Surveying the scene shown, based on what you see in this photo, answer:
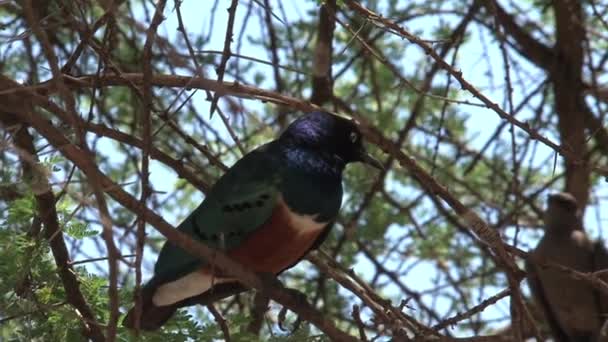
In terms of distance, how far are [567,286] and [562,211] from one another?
40 centimetres

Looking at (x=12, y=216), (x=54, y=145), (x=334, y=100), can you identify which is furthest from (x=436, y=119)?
(x=54, y=145)

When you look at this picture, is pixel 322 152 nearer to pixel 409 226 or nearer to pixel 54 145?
pixel 54 145

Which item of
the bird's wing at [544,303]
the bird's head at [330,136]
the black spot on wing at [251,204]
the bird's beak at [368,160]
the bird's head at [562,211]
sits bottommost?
the black spot on wing at [251,204]

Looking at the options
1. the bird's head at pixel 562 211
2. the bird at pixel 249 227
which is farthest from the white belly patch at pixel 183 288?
the bird's head at pixel 562 211

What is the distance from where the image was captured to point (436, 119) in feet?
18.9

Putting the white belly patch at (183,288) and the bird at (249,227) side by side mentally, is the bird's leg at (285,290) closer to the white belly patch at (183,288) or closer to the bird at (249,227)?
the bird at (249,227)

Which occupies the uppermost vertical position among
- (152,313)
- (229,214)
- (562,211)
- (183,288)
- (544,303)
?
(562,211)

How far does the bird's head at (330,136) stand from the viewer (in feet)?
13.6

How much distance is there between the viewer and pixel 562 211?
5.99 metres

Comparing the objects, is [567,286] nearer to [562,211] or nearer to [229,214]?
[562,211]

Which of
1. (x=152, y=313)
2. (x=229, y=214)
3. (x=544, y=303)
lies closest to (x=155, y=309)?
(x=152, y=313)

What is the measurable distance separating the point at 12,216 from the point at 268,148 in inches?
Result: 41.1

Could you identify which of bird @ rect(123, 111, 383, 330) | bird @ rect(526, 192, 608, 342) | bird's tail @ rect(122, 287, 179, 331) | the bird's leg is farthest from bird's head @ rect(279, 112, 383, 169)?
bird @ rect(526, 192, 608, 342)

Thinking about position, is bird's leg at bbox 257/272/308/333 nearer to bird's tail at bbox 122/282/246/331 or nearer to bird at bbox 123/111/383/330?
bird at bbox 123/111/383/330
